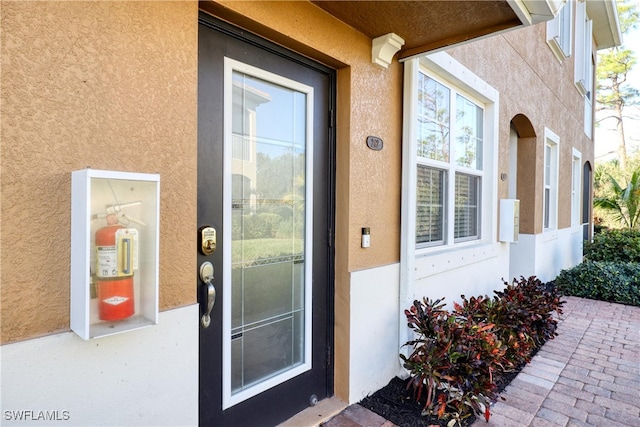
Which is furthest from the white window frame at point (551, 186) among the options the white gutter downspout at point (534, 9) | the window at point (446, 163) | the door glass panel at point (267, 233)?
the door glass panel at point (267, 233)

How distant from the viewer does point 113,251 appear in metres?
1.53

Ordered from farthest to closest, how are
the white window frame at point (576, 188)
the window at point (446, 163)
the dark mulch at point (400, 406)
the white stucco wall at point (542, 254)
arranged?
the white window frame at point (576, 188)
the white stucco wall at point (542, 254)
the window at point (446, 163)
the dark mulch at point (400, 406)

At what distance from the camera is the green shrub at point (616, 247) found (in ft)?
26.5

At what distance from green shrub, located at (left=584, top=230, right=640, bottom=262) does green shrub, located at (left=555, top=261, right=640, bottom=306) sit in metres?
1.25

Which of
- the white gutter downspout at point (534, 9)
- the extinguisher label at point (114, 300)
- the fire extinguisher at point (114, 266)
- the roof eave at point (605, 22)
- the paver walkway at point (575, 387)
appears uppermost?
the roof eave at point (605, 22)

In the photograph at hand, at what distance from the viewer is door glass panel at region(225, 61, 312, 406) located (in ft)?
7.69

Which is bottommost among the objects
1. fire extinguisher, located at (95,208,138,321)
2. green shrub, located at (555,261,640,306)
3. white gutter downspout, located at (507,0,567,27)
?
green shrub, located at (555,261,640,306)

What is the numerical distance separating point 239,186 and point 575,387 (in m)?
3.55

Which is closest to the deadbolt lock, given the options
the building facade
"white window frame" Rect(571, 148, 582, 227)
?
the building facade

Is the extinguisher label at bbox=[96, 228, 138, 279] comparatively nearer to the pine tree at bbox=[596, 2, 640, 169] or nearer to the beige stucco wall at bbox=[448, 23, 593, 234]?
the beige stucco wall at bbox=[448, 23, 593, 234]

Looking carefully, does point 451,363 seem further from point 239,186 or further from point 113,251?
point 113,251

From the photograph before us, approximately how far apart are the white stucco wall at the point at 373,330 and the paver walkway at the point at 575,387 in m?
0.27

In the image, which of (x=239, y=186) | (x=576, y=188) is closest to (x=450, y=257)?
(x=239, y=186)

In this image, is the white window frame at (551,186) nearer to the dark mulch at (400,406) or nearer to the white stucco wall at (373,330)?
the dark mulch at (400,406)
